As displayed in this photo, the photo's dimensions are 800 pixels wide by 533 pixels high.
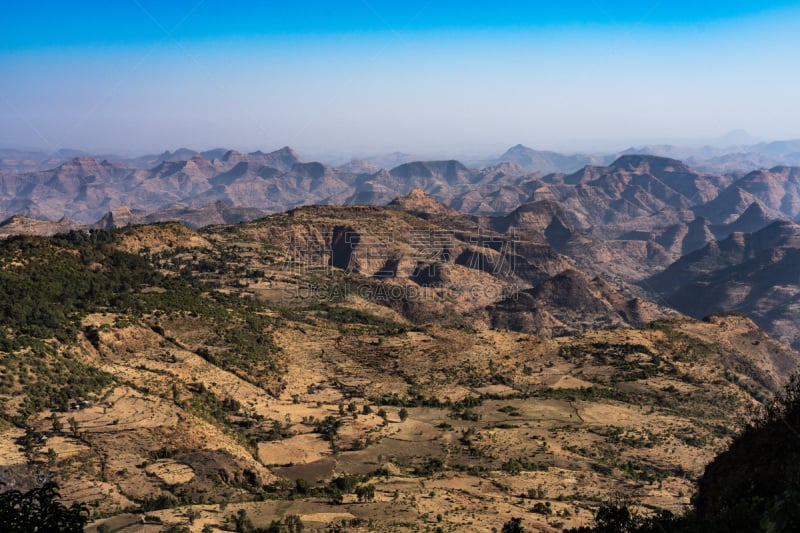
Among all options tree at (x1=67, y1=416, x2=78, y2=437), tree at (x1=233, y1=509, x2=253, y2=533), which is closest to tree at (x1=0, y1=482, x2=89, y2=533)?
tree at (x1=233, y1=509, x2=253, y2=533)

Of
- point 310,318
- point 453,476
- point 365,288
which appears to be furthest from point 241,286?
point 453,476

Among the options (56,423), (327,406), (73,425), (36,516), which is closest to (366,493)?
(327,406)

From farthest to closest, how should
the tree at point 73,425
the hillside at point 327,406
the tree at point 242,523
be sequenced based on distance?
the tree at point 73,425 → the hillside at point 327,406 → the tree at point 242,523

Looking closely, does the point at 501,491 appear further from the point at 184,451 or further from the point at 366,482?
the point at 184,451

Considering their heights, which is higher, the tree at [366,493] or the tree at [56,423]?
the tree at [56,423]

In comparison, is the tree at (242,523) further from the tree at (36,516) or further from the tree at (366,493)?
the tree at (36,516)

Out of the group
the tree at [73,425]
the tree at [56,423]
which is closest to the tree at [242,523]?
the tree at [73,425]

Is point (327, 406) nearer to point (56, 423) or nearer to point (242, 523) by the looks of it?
point (56, 423)

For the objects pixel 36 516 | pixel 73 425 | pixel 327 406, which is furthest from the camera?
pixel 327 406

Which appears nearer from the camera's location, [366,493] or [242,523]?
[242,523]

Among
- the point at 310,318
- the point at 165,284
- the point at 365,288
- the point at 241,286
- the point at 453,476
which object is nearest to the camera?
the point at 453,476

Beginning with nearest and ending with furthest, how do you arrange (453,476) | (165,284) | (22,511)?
(22,511) → (453,476) → (165,284)
